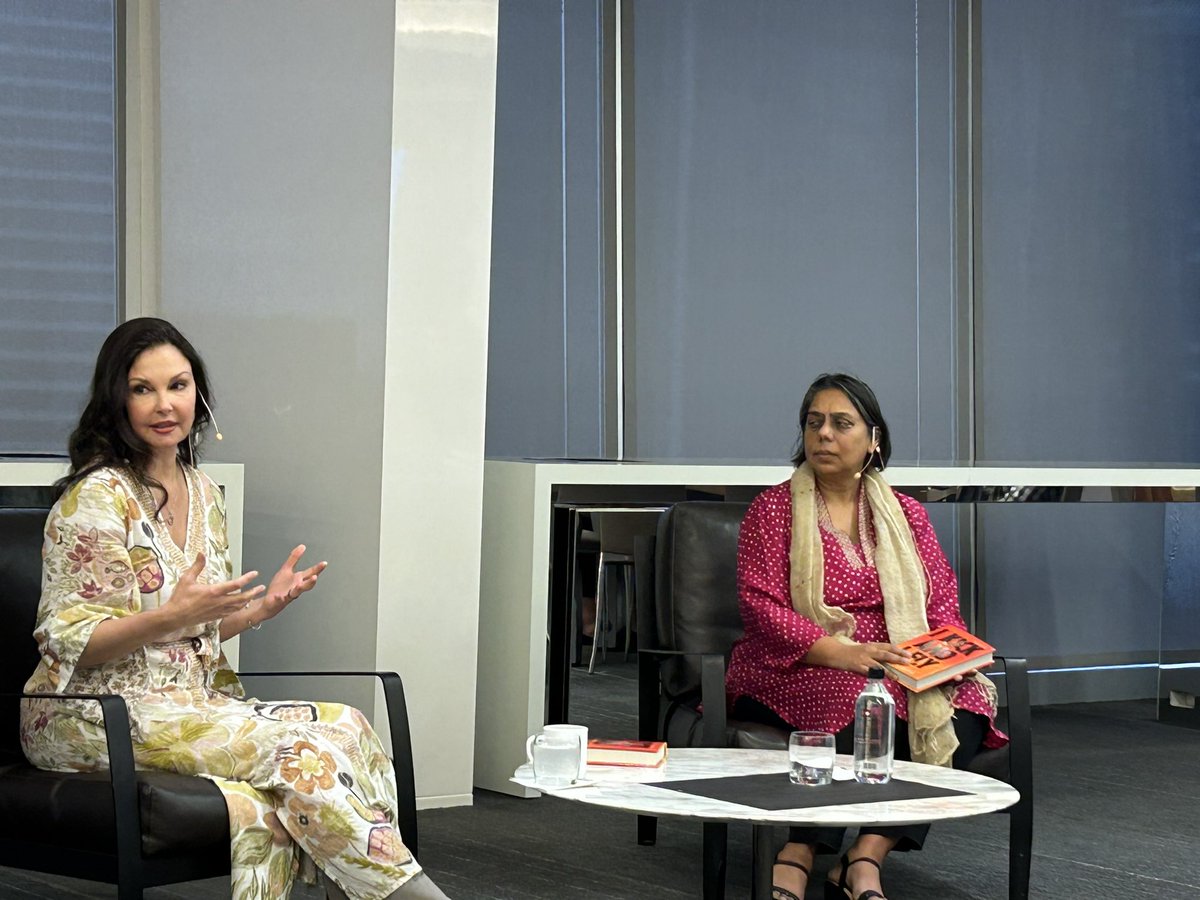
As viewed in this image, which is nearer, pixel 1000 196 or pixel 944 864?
pixel 944 864

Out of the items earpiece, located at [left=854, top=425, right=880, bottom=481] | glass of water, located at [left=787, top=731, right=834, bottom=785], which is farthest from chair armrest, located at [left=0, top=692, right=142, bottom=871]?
earpiece, located at [left=854, top=425, right=880, bottom=481]

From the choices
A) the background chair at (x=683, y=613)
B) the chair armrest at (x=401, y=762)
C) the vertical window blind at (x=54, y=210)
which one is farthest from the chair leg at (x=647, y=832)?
the vertical window blind at (x=54, y=210)

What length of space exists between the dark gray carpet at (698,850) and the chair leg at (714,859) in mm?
376

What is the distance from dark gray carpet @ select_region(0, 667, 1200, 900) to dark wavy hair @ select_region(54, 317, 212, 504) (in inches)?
44.1

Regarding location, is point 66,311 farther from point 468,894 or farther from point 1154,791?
point 1154,791

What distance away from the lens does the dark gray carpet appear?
3.62m

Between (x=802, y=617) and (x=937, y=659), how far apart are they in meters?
0.35

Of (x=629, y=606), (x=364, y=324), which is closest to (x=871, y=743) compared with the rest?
(x=629, y=606)

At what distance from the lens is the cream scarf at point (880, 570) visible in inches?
147

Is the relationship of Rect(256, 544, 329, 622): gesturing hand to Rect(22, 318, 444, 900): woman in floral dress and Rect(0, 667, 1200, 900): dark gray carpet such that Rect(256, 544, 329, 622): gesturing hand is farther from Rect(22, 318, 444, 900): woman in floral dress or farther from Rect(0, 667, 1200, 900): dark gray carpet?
Rect(0, 667, 1200, 900): dark gray carpet

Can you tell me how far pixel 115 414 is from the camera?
9.64 feet

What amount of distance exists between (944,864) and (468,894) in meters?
1.21

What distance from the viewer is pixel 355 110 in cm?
438

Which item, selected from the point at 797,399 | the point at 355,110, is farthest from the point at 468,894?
the point at 797,399
